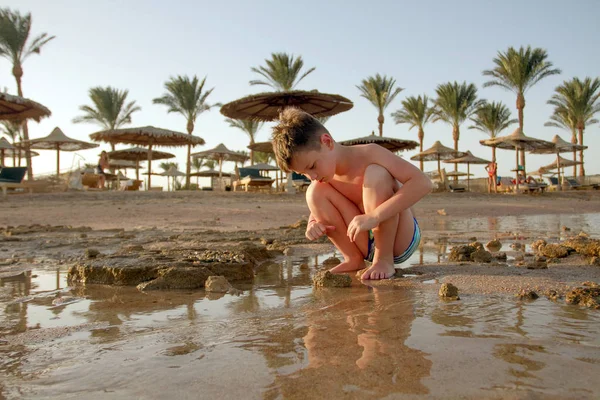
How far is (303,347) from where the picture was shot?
1.14m

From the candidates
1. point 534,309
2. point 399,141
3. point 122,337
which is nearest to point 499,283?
point 534,309

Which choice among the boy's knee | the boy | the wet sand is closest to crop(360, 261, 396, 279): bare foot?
the boy

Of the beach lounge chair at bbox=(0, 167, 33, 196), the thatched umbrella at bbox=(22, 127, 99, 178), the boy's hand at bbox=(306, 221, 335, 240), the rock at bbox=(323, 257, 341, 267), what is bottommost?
the rock at bbox=(323, 257, 341, 267)

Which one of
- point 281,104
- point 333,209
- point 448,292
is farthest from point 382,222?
point 281,104

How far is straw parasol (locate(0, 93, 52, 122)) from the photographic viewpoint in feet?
35.6

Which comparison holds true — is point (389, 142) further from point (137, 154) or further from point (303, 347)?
point (303, 347)

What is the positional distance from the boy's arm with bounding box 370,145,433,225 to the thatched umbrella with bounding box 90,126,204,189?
1498 cm

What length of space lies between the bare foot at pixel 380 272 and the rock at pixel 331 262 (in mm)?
645

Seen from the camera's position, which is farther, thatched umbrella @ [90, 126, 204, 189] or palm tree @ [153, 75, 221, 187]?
palm tree @ [153, 75, 221, 187]

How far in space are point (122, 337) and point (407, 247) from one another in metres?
1.54

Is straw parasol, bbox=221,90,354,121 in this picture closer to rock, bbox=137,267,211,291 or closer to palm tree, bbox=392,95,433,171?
rock, bbox=137,267,211,291

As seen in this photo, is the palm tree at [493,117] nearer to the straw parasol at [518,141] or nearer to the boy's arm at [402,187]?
the straw parasol at [518,141]

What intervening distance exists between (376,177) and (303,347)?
3.77ft

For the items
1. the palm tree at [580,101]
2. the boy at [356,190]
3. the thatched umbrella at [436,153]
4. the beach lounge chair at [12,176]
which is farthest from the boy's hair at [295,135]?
the palm tree at [580,101]
